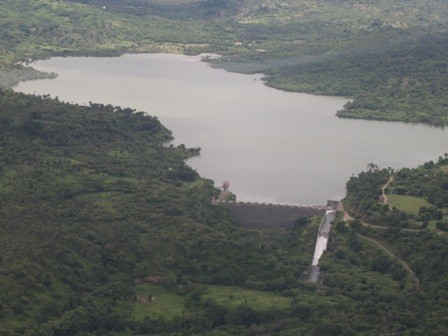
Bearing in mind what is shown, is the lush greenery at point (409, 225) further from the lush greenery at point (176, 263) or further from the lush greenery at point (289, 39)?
the lush greenery at point (289, 39)

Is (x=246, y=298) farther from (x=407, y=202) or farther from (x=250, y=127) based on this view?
(x=250, y=127)

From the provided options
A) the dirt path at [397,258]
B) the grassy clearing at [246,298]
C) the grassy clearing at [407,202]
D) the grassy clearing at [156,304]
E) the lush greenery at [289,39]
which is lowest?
the grassy clearing at [156,304]

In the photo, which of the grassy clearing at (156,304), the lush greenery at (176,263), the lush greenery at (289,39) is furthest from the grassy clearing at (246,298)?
the lush greenery at (289,39)

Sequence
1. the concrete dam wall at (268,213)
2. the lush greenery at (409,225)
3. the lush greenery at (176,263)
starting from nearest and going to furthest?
1. the lush greenery at (176,263)
2. the lush greenery at (409,225)
3. the concrete dam wall at (268,213)

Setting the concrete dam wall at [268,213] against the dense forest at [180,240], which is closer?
the dense forest at [180,240]

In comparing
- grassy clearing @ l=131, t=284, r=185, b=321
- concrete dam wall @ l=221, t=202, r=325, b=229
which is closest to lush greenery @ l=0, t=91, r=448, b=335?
grassy clearing @ l=131, t=284, r=185, b=321

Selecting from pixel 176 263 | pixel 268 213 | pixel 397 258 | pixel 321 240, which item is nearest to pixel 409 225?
pixel 397 258

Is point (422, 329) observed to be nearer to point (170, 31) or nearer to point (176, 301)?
point (176, 301)
